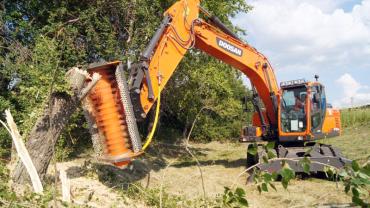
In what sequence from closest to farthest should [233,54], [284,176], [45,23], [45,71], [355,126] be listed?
[284,176]
[45,71]
[233,54]
[45,23]
[355,126]

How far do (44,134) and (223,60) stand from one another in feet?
15.9

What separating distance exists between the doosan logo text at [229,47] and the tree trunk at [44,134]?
400 cm

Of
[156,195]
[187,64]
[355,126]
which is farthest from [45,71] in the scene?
[355,126]

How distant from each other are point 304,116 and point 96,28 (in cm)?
580

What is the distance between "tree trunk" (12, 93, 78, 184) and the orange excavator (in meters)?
0.43

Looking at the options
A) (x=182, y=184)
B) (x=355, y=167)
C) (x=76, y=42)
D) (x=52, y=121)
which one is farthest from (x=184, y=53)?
(x=355, y=167)

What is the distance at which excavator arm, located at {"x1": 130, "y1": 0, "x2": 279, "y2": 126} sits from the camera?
757 cm

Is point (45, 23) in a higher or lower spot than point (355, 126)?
higher

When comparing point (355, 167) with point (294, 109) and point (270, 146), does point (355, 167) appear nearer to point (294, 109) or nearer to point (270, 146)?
point (270, 146)

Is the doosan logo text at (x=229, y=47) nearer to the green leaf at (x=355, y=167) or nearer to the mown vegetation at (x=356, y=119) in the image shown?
the green leaf at (x=355, y=167)

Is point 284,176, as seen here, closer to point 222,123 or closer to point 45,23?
point 45,23

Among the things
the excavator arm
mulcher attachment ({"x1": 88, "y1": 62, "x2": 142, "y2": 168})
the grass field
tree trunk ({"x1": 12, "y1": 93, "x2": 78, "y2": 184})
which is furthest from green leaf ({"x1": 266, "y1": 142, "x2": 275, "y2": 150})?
the excavator arm

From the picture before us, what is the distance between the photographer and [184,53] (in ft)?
28.6

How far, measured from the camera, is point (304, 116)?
10.1 m
